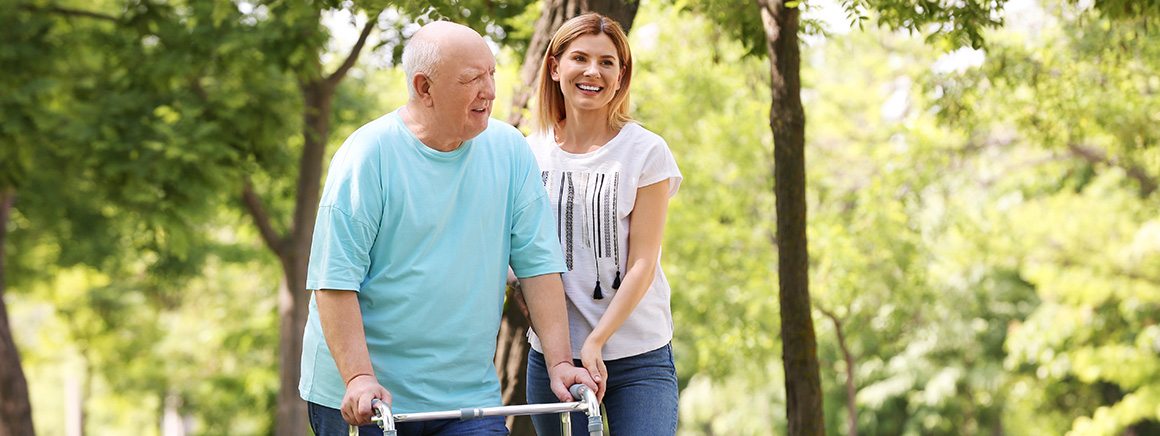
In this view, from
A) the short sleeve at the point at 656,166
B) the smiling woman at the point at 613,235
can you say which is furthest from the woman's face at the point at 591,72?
the short sleeve at the point at 656,166

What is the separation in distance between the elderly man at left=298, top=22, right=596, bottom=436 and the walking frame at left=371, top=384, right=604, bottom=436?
0.04 m

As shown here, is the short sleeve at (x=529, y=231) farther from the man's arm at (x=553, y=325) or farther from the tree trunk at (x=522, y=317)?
the tree trunk at (x=522, y=317)

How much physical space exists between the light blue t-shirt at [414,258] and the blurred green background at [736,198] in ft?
7.02

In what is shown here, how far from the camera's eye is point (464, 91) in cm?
256

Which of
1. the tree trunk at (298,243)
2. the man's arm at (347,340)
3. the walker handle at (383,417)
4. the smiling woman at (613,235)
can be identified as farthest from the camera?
the tree trunk at (298,243)

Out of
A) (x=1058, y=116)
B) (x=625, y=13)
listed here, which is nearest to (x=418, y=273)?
(x=625, y=13)

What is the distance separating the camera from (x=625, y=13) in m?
4.96

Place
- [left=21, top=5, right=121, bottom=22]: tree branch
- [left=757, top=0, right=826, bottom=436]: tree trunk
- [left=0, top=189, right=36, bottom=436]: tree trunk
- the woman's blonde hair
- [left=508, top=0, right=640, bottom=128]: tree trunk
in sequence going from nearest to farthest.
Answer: the woman's blonde hair < [left=508, top=0, right=640, bottom=128]: tree trunk < [left=757, top=0, right=826, bottom=436]: tree trunk < [left=21, top=5, right=121, bottom=22]: tree branch < [left=0, top=189, right=36, bottom=436]: tree trunk

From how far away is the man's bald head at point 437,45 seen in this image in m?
2.54

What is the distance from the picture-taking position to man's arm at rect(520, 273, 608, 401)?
9.03ft

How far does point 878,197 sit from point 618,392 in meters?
10.9

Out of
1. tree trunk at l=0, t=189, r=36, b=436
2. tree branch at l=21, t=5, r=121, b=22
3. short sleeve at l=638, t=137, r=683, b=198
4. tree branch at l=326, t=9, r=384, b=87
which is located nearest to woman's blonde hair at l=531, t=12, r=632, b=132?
short sleeve at l=638, t=137, r=683, b=198

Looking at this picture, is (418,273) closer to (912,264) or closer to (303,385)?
(303,385)

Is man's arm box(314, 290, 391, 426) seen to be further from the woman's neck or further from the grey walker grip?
the woman's neck
